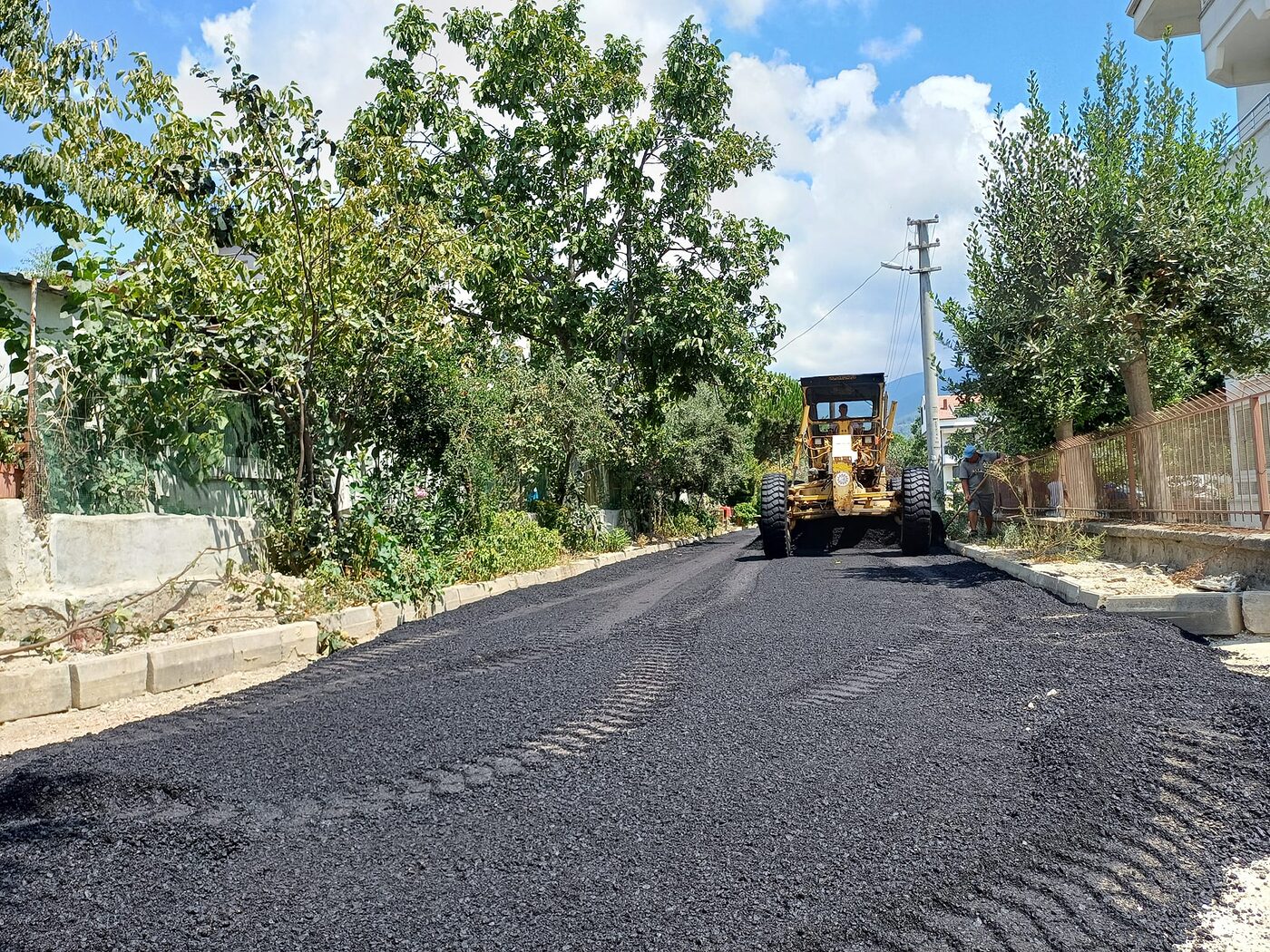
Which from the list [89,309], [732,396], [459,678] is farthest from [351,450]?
[732,396]

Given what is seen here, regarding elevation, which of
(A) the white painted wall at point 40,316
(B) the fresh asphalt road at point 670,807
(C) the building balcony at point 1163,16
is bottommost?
(B) the fresh asphalt road at point 670,807

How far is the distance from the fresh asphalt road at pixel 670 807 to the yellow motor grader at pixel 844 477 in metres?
10.1

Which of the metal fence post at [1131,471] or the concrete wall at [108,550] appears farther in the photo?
the metal fence post at [1131,471]

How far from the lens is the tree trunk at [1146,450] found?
10.9 metres

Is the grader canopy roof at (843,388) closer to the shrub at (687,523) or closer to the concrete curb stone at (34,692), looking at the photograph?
the shrub at (687,523)

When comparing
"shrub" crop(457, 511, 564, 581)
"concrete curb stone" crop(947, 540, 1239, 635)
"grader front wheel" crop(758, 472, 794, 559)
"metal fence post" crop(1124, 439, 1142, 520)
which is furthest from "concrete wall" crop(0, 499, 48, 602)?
"grader front wheel" crop(758, 472, 794, 559)

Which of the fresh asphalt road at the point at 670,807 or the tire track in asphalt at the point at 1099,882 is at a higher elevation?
the fresh asphalt road at the point at 670,807

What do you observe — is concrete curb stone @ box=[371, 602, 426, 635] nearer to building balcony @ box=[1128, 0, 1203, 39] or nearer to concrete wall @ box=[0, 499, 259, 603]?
concrete wall @ box=[0, 499, 259, 603]

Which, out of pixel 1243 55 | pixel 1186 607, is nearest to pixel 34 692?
pixel 1186 607

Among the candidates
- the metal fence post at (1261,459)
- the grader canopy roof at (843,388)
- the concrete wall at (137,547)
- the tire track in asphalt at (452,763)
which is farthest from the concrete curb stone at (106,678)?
the grader canopy roof at (843,388)

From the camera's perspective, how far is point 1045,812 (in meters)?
3.59

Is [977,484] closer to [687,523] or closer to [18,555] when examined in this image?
[687,523]

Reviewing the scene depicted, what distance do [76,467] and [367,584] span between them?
2.88 metres

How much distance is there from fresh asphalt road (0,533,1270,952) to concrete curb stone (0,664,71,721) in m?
0.80
